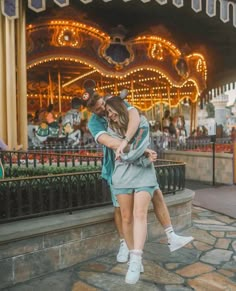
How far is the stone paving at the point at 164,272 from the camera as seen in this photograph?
3.34 meters

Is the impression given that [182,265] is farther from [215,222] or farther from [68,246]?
[215,222]

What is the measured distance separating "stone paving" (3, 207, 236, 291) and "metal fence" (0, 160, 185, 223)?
0.65 meters

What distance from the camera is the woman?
325 centimetres

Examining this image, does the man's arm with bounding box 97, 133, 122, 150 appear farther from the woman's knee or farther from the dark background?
the dark background

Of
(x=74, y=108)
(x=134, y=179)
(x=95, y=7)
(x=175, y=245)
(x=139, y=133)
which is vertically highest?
(x=95, y=7)

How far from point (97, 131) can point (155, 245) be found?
1.76 meters

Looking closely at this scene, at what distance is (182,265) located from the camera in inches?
152

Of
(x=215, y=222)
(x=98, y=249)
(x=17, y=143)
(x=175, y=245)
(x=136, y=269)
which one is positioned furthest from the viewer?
(x=17, y=143)

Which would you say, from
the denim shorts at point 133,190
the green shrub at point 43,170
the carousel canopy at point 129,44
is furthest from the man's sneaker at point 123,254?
the carousel canopy at point 129,44

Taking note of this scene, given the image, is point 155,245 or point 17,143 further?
point 17,143

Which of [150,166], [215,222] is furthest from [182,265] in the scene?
[215,222]

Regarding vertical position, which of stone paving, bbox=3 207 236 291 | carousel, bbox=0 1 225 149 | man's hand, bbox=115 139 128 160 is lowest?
stone paving, bbox=3 207 236 291

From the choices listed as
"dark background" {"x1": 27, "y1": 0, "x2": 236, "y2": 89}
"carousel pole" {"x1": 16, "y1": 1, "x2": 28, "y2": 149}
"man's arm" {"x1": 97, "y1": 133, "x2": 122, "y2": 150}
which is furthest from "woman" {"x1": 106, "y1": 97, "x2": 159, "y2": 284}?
"dark background" {"x1": 27, "y1": 0, "x2": 236, "y2": 89}

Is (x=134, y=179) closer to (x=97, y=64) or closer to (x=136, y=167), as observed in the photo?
(x=136, y=167)
